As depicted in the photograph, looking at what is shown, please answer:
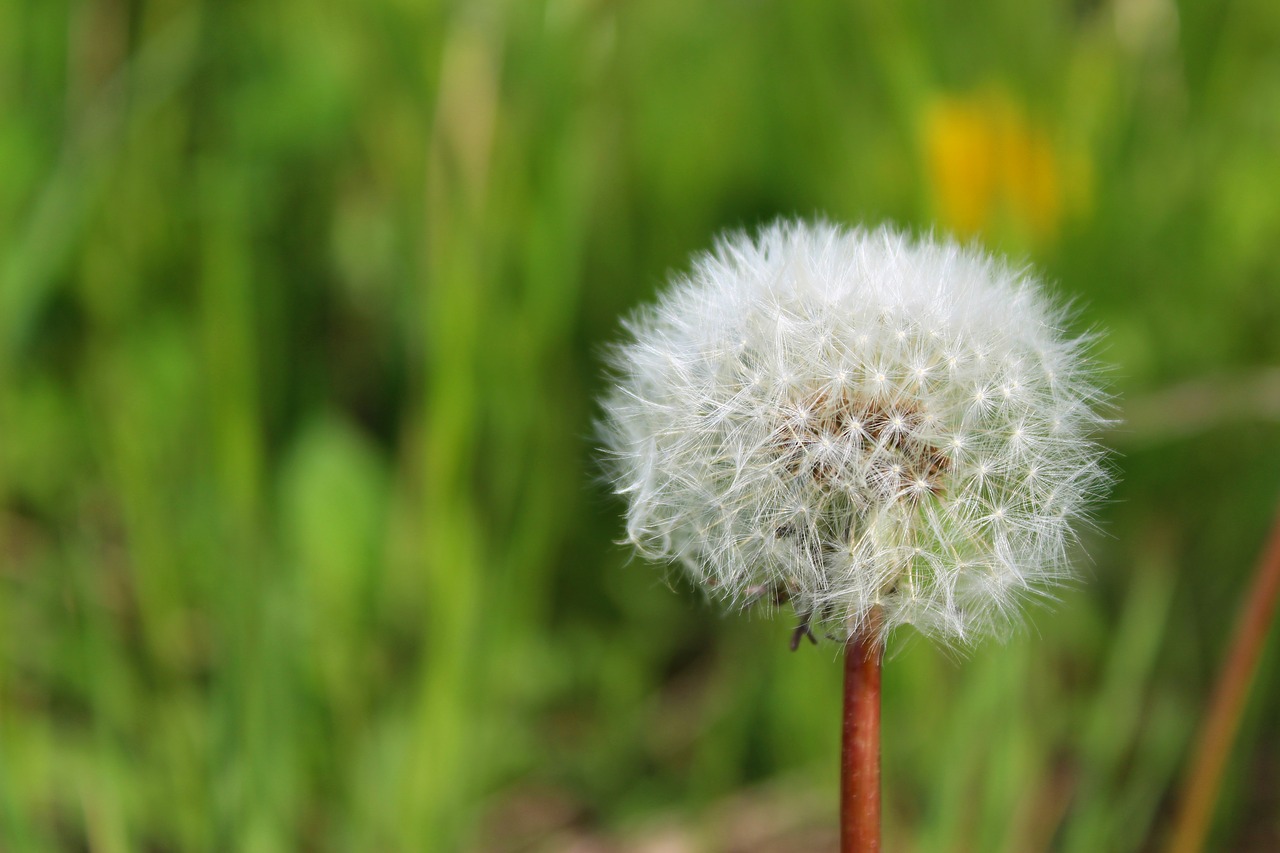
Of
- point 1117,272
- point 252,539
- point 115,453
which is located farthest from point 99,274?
point 1117,272

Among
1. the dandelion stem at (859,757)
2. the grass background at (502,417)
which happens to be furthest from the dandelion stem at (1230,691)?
the dandelion stem at (859,757)

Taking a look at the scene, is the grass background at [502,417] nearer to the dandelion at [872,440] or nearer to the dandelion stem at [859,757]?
the dandelion at [872,440]

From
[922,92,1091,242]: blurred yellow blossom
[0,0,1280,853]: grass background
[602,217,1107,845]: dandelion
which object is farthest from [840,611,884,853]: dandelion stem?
[922,92,1091,242]: blurred yellow blossom

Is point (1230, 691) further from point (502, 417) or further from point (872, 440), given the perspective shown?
point (502, 417)

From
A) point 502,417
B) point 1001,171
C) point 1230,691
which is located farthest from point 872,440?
point 1001,171

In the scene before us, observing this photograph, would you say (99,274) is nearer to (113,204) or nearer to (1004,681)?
(113,204)
